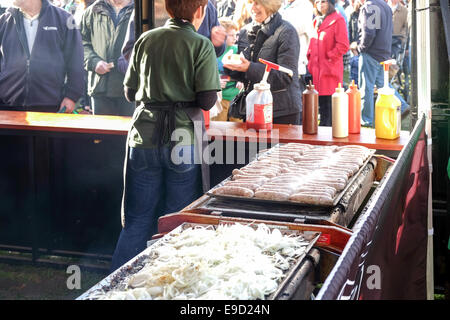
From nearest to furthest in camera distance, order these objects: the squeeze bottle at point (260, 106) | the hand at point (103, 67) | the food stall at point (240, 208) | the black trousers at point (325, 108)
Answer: the food stall at point (240, 208) → the squeeze bottle at point (260, 106) → the hand at point (103, 67) → the black trousers at point (325, 108)

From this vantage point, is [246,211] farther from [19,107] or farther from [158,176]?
[19,107]

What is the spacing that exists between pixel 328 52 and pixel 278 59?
3535 millimetres

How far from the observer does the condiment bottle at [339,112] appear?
409 cm

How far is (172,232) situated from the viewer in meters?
Answer: 2.46

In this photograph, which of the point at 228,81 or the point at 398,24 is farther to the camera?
the point at 398,24

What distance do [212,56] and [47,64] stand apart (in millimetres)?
3237

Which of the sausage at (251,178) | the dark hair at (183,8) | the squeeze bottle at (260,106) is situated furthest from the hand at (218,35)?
the sausage at (251,178)

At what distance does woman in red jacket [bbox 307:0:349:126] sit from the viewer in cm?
833

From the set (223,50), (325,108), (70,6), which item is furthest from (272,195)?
(70,6)

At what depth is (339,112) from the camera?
4137mm

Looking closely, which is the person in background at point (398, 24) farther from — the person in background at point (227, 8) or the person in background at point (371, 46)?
the person in background at point (227, 8)

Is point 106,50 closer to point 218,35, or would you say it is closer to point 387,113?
point 218,35

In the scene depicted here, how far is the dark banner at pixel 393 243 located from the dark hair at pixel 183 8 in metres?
1.56
